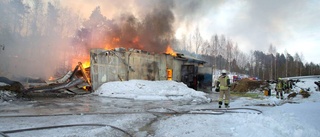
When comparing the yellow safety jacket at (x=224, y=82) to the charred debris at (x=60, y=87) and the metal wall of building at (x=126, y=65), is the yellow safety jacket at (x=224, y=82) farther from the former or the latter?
the charred debris at (x=60, y=87)

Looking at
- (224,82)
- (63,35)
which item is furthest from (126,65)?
(63,35)

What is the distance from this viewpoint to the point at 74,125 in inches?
209

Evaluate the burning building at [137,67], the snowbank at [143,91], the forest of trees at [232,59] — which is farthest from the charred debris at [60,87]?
the forest of trees at [232,59]

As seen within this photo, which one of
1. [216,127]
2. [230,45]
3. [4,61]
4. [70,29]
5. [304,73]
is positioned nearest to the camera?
[216,127]

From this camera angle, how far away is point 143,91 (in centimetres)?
1634

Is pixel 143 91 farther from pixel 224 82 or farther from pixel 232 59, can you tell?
pixel 232 59

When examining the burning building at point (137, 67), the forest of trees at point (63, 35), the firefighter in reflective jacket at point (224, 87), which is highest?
the forest of trees at point (63, 35)

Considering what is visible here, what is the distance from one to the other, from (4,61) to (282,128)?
85.9 feet

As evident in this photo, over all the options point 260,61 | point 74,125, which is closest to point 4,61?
point 74,125

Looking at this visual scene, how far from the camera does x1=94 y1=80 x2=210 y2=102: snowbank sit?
49.5 ft

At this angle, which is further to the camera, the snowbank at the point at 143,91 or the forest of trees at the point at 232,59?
the forest of trees at the point at 232,59

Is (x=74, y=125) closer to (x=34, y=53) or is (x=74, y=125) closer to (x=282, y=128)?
(x=282, y=128)

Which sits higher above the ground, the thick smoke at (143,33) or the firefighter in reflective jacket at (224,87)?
the thick smoke at (143,33)

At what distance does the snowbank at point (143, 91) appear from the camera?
15.1 m
